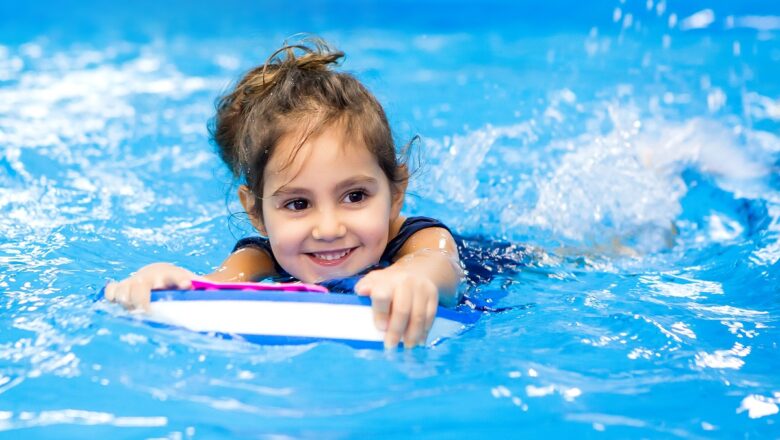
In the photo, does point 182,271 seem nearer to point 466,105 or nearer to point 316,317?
point 316,317

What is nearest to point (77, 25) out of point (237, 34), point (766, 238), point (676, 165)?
point (237, 34)

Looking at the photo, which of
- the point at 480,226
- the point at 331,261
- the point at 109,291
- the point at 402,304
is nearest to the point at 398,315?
the point at 402,304

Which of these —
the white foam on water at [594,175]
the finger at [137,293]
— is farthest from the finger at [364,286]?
the white foam on water at [594,175]

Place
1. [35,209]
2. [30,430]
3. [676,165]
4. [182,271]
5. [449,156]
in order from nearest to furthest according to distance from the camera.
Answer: [30,430] < [182,271] < [35,209] < [676,165] < [449,156]

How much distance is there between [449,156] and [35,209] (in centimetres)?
181

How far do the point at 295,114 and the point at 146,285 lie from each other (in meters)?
0.57

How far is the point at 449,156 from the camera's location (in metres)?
4.30

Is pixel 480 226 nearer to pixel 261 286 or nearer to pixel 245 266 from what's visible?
pixel 245 266

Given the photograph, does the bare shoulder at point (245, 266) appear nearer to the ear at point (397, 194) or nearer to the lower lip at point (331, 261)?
the lower lip at point (331, 261)

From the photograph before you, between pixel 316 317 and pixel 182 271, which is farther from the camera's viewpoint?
pixel 182 271

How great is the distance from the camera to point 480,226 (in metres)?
3.65

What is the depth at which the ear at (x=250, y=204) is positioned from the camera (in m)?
2.54

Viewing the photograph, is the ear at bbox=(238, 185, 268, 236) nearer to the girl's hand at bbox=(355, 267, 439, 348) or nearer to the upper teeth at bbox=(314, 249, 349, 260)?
the upper teeth at bbox=(314, 249, 349, 260)

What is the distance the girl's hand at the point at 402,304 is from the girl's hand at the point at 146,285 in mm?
422
